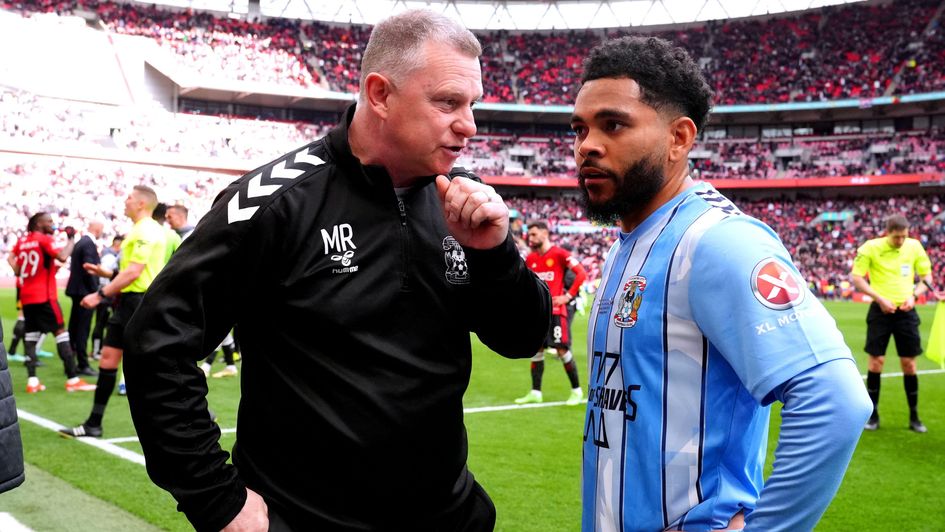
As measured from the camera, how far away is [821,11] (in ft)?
173

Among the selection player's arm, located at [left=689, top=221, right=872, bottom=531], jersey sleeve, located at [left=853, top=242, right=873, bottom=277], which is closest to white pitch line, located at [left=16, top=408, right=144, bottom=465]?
player's arm, located at [left=689, top=221, right=872, bottom=531]

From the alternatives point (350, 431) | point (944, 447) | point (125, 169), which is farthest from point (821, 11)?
point (350, 431)

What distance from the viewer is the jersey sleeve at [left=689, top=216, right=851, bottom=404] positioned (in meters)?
1.69

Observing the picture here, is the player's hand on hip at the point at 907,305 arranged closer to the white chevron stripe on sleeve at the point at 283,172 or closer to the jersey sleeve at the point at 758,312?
the jersey sleeve at the point at 758,312

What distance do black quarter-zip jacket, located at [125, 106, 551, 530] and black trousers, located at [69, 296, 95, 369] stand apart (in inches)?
419

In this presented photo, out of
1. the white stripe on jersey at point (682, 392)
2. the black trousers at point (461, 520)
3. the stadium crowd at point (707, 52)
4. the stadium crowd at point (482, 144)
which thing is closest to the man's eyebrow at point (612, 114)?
the white stripe on jersey at point (682, 392)

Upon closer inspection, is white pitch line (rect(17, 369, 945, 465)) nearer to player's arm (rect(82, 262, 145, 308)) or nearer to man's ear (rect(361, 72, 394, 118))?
player's arm (rect(82, 262, 145, 308))

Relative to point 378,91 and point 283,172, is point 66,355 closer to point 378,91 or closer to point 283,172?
point 283,172

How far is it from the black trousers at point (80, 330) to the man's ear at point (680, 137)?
11.3 metres

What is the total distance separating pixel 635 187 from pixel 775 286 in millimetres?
538

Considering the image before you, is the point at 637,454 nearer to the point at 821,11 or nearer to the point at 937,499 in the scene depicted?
the point at 937,499

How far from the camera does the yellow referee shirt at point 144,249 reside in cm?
815

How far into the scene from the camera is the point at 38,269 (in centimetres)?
1045

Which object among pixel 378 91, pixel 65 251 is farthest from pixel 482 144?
pixel 378 91
